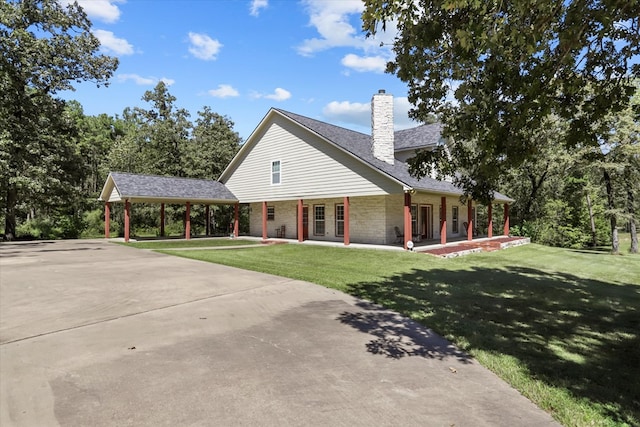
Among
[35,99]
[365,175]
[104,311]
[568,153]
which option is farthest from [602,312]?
[35,99]

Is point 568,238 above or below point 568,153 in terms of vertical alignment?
below

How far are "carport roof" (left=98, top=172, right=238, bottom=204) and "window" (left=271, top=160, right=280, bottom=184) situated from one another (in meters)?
4.13

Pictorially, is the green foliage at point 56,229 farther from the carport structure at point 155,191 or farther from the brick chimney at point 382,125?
the brick chimney at point 382,125

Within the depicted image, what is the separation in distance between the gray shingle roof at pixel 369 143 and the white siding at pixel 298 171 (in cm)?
45

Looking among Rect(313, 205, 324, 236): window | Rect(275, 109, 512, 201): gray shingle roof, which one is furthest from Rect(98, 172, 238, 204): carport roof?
Rect(275, 109, 512, 201): gray shingle roof

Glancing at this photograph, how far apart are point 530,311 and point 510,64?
462cm

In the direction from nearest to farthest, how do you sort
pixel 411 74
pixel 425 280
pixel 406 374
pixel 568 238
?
pixel 406 374 → pixel 411 74 → pixel 425 280 → pixel 568 238

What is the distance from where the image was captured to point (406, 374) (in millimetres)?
4141

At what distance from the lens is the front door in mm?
21828

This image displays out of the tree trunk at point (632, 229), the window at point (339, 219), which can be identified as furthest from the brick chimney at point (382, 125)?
the tree trunk at point (632, 229)

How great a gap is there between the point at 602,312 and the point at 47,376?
9094 millimetres

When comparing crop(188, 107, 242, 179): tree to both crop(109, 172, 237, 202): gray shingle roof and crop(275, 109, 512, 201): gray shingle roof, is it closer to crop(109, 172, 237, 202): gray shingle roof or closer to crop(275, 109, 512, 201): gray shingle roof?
crop(109, 172, 237, 202): gray shingle roof

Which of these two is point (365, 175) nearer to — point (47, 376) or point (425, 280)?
point (425, 280)

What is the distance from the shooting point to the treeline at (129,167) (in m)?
27.1
